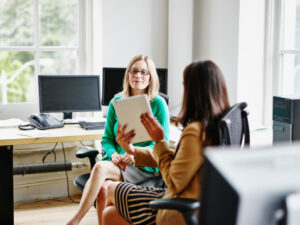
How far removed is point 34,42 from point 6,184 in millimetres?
1303

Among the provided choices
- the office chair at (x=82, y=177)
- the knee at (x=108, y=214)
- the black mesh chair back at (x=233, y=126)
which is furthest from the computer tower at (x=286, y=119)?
the office chair at (x=82, y=177)

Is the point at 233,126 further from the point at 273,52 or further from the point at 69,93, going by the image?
the point at 69,93

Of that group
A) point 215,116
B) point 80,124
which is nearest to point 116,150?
point 80,124

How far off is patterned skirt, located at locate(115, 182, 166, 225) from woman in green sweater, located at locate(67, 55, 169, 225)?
406mm

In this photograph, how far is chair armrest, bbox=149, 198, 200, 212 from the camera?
1.61 m

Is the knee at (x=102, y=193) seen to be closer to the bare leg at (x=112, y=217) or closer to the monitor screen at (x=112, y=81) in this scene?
the bare leg at (x=112, y=217)

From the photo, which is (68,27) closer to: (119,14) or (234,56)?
(119,14)

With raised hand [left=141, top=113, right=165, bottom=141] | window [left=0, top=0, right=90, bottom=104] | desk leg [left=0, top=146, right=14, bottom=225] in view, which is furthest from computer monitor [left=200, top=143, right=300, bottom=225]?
window [left=0, top=0, right=90, bottom=104]

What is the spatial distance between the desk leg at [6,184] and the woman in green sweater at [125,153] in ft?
2.01

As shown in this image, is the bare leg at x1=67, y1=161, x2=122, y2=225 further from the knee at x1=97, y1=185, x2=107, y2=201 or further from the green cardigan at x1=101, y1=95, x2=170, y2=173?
the green cardigan at x1=101, y1=95, x2=170, y2=173

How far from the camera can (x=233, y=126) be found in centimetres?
184

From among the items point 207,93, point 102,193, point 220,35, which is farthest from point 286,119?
point 220,35

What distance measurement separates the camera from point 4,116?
3.57 metres

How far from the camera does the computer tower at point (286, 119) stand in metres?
2.29
